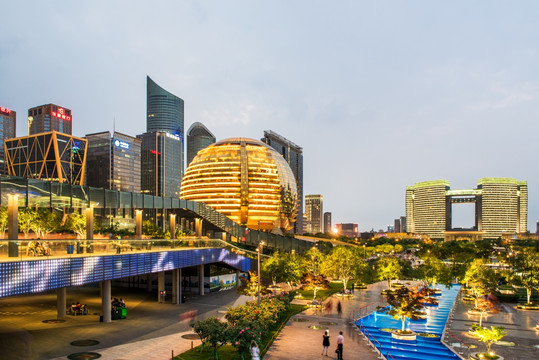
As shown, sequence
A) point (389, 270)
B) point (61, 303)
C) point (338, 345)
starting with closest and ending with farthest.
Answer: point (338, 345), point (61, 303), point (389, 270)

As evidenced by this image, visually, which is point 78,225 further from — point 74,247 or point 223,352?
point 223,352

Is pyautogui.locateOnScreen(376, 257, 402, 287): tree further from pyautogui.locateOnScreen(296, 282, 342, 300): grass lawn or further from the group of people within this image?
the group of people

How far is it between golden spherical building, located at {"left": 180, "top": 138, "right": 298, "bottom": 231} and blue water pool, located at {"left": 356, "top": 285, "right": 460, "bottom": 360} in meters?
63.0

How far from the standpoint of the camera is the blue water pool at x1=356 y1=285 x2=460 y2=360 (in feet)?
102

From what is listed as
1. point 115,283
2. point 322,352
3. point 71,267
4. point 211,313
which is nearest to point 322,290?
point 211,313

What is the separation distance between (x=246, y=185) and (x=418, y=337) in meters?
78.5

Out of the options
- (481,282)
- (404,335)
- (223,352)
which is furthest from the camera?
(481,282)

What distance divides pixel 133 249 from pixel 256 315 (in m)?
12.0

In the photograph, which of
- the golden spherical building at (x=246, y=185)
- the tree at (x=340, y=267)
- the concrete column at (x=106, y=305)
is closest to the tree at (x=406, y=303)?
the concrete column at (x=106, y=305)

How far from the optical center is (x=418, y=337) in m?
36.0

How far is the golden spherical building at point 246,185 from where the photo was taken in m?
112

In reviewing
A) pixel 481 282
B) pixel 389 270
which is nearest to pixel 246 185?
pixel 389 270

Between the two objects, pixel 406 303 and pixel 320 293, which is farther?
pixel 320 293

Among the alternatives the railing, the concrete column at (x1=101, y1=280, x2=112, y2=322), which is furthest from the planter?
the concrete column at (x1=101, y1=280, x2=112, y2=322)
